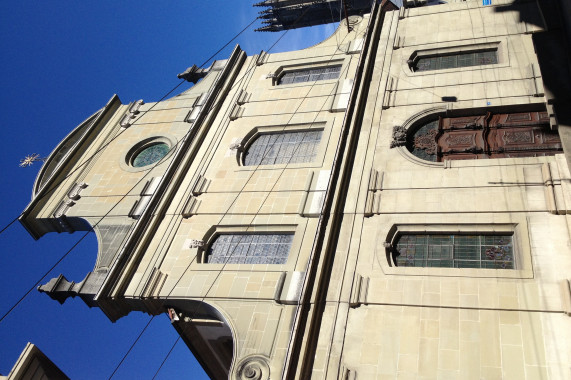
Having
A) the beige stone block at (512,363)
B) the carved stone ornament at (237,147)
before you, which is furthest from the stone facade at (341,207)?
the carved stone ornament at (237,147)

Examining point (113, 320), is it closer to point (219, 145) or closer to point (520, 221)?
point (219, 145)

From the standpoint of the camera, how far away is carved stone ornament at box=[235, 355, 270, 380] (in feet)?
39.1

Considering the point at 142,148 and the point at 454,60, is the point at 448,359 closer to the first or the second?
the point at 454,60

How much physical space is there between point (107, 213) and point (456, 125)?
42.7 ft

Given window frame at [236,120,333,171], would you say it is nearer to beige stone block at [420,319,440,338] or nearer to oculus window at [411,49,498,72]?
oculus window at [411,49,498,72]

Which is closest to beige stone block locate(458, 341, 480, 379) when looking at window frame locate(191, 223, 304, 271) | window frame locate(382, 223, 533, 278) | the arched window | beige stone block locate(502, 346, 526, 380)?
beige stone block locate(502, 346, 526, 380)

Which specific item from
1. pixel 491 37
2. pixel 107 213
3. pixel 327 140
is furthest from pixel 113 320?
pixel 491 37

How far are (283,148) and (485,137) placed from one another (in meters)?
7.05

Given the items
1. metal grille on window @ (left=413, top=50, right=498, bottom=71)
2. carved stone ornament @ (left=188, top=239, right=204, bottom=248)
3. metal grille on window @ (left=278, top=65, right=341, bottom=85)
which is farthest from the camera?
metal grille on window @ (left=278, top=65, right=341, bottom=85)

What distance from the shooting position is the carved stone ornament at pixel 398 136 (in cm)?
1577

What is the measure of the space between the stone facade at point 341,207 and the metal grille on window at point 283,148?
0.12 metres

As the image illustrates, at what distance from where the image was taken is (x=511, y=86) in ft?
52.5

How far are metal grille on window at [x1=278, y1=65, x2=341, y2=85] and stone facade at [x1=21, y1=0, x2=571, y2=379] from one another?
96mm

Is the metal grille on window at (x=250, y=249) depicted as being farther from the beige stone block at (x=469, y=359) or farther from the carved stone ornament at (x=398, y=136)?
the beige stone block at (x=469, y=359)
